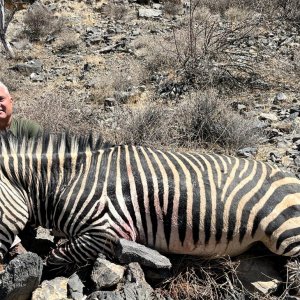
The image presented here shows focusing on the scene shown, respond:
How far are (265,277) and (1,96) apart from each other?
2.85m

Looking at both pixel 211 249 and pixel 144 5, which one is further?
pixel 144 5

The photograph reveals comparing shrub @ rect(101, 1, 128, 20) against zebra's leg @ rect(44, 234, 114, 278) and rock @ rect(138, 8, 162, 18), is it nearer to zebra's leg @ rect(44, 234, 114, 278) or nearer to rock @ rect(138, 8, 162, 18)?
rock @ rect(138, 8, 162, 18)

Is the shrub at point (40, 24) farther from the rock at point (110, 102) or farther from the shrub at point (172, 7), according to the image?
the rock at point (110, 102)

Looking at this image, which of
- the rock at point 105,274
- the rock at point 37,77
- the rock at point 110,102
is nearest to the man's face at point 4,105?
the rock at point 105,274

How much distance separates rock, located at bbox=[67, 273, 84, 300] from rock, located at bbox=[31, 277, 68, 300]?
0.05 meters

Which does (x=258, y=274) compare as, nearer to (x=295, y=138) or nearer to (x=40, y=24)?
(x=295, y=138)

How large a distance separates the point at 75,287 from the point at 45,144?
3.35 ft

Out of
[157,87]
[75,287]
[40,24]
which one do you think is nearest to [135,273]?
[75,287]

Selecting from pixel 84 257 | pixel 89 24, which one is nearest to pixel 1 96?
pixel 84 257

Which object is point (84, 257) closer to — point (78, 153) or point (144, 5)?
point (78, 153)

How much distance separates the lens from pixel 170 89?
909 centimetres

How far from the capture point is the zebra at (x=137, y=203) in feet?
10.4

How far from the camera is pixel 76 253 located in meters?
3.23

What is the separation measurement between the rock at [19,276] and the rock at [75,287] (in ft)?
0.84
